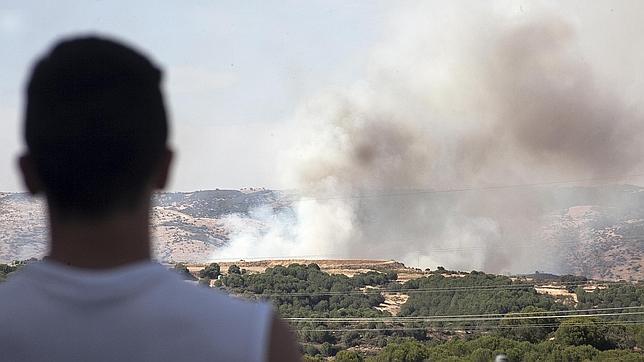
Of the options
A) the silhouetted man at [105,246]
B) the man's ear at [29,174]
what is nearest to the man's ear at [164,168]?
the silhouetted man at [105,246]

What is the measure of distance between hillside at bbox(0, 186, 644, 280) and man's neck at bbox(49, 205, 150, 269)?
86.1 m

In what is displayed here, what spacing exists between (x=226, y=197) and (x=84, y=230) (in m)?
134

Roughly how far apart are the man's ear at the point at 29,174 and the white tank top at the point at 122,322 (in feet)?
0.61

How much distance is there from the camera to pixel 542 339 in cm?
5012

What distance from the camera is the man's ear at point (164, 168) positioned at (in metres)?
1.78

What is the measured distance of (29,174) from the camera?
1.78 meters

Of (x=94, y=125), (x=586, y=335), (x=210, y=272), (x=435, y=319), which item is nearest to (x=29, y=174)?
(x=94, y=125)

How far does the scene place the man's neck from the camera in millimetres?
1679

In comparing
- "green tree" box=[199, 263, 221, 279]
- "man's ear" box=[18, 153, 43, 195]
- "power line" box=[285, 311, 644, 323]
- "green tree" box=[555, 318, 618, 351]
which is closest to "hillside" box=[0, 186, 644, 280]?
"green tree" box=[199, 263, 221, 279]

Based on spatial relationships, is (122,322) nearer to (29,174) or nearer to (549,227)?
(29,174)

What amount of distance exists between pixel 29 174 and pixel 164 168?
23cm

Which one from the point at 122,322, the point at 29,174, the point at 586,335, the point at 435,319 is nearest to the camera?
the point at 122,322

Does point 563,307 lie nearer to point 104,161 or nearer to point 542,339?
point 542,339

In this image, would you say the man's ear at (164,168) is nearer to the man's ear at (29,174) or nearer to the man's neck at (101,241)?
the man's neck at (101,241)
